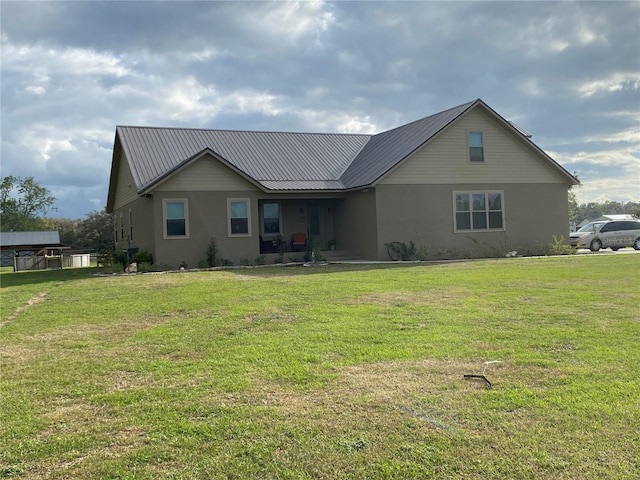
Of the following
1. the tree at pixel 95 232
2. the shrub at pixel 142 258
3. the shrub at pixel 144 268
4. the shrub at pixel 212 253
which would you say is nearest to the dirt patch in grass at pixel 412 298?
the shrub at pixel 212 253

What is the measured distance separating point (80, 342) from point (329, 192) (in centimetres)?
1555

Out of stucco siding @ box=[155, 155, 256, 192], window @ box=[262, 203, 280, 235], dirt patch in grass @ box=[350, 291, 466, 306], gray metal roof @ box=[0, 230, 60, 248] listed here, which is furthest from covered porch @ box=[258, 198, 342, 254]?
gray metal roof @ box=[0, 230, 60, 248]

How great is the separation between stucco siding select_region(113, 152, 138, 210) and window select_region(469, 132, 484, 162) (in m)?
Result: 13.4

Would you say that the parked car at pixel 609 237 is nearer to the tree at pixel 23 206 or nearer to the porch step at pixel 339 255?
the porch step at pixel 339 255

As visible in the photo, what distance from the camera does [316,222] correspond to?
2330 centimetres

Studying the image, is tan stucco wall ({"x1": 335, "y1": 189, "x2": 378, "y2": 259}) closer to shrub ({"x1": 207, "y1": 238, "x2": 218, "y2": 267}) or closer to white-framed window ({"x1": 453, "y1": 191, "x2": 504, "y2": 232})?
white-framed window ({"x1": 453, "y1": 191, "x2": 504, "y2": 232})

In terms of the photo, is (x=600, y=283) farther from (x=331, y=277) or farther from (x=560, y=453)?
(x=560, y=453)

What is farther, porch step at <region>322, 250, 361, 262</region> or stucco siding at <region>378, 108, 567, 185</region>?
porch step at <region>322, 250, 361, 262</region>

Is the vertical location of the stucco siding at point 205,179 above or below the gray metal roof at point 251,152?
below

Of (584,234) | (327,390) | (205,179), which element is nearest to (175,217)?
(205,179)

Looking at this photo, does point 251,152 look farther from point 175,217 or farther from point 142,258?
point 142,258

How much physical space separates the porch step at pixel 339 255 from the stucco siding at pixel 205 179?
13.5ft

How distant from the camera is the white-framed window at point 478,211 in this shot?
21.8 meters

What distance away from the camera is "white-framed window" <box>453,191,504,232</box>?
71.7 feet
